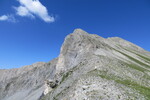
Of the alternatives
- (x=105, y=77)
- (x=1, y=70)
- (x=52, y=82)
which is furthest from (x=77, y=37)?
(x=1, y=70)

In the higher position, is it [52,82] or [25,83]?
[25,83]

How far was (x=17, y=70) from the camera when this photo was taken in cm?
17312

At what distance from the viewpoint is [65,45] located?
75312 millimetres

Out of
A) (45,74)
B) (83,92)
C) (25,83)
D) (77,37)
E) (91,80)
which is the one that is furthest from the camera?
(25,83)

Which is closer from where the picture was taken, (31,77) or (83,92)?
(83,92)

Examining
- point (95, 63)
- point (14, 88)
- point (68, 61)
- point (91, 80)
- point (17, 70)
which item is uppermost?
point (17, 70)

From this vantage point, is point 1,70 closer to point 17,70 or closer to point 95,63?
point 17,70

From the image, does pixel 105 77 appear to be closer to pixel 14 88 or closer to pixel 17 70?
pixel 14 88

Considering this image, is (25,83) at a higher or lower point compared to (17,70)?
lower

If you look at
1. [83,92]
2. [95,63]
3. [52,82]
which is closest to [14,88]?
[52,82]

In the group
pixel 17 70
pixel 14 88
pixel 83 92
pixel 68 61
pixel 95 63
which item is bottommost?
pixel 83 92

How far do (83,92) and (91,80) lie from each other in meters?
4.21

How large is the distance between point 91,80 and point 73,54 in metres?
41.1

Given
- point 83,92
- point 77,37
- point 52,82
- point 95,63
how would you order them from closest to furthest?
point 83,92
point 95,63
point 52,82
point 77,37
